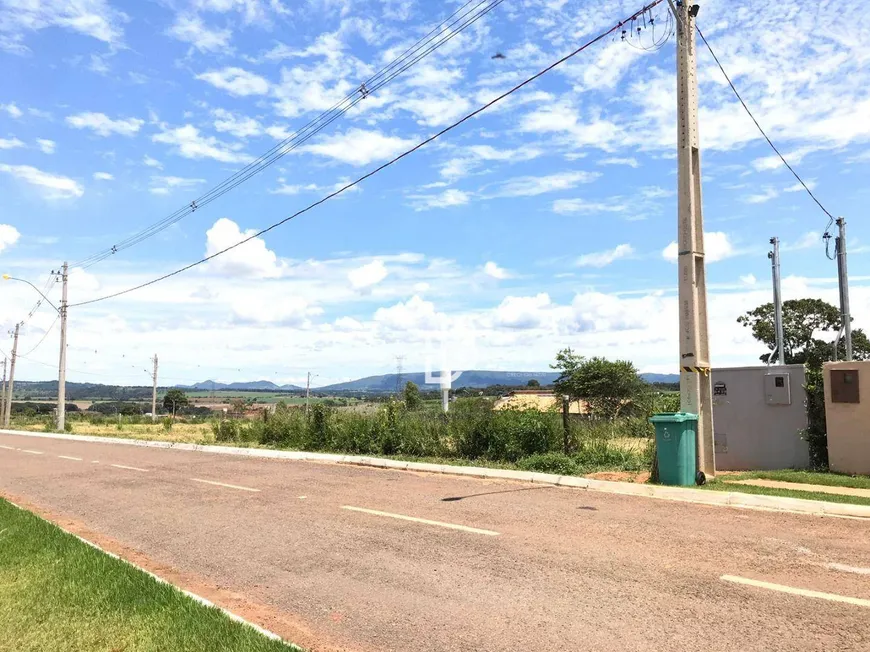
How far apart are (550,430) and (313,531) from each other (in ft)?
28.4

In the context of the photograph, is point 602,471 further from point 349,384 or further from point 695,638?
point 349,384

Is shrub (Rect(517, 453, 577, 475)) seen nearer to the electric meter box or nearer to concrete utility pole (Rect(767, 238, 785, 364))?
the electric meter box

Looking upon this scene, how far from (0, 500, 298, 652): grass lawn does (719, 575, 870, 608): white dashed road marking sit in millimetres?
4109

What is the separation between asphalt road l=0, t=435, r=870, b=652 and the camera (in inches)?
203

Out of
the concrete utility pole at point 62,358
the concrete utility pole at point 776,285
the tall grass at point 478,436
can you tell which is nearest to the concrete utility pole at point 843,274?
the concrete utility pole at point 776,285

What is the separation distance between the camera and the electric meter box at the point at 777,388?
14.1 metres

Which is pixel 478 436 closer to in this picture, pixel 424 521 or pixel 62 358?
pixel 424 521

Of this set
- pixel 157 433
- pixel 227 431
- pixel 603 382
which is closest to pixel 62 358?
pixel 157 433

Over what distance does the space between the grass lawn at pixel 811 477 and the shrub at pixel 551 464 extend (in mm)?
3105

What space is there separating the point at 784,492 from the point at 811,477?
Answer: 1.97m

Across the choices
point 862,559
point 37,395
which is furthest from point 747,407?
point 37,395

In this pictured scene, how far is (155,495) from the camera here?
→ 1316cm

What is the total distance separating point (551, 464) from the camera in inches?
588

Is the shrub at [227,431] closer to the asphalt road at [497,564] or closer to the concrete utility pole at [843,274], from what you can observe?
the asphalt road at [497,564]
